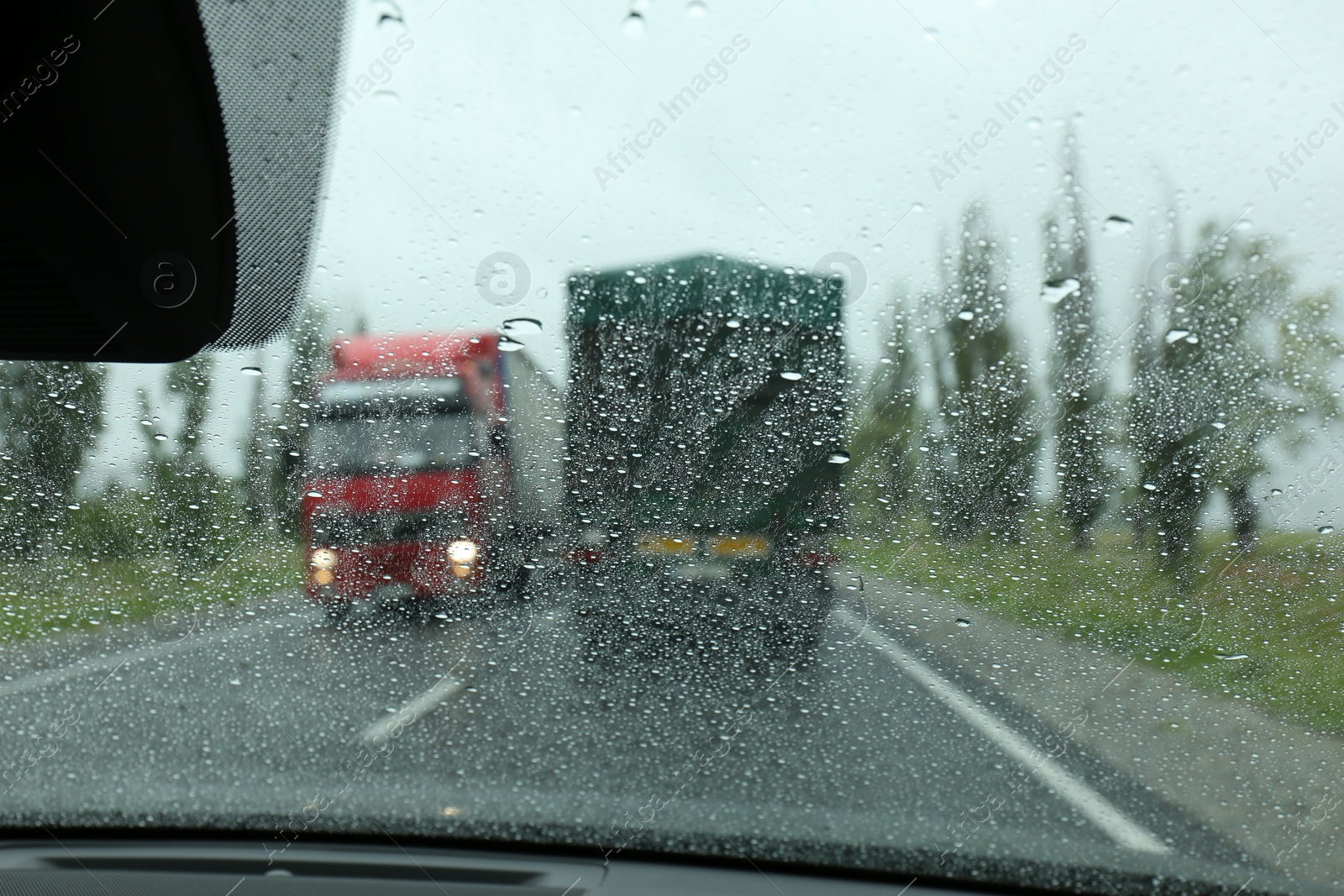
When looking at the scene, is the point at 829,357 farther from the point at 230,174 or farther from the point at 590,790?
the point at 230,174

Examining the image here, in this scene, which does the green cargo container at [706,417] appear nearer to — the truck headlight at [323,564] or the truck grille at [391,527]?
the truck grille at [391,527]

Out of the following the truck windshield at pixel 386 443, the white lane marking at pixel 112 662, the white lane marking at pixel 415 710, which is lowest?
the white lane marking at pixel 415 710

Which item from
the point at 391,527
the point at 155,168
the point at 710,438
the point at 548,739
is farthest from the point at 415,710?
the point at 155,168

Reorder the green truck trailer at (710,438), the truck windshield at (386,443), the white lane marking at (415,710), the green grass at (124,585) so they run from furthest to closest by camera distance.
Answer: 1. the truck windshield at (386,443)
2. the green truck trailer at (710,438)
3. the green grass at (124,585)
4. the white lane marking at (415,710)

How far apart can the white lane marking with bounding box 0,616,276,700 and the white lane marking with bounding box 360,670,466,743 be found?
3.54ft

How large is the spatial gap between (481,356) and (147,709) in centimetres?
243

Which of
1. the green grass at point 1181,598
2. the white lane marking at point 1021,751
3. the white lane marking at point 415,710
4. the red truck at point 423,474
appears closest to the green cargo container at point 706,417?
the red truck at point 423,474

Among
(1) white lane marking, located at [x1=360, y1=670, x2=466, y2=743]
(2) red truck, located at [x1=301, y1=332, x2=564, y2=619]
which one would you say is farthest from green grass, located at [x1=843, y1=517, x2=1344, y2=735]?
(1) white lane marking, located at [x1=360, y1=670, x2=466, y2=743]

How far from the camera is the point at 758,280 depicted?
4.51 meters

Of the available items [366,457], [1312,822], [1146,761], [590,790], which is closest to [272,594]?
[366,457]

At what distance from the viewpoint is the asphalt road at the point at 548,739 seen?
265 centimetres

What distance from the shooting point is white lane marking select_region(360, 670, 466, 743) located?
336cm

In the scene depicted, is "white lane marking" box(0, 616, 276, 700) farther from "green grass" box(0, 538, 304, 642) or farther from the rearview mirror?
the rearview mirror

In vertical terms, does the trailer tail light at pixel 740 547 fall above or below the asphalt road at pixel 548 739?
above
